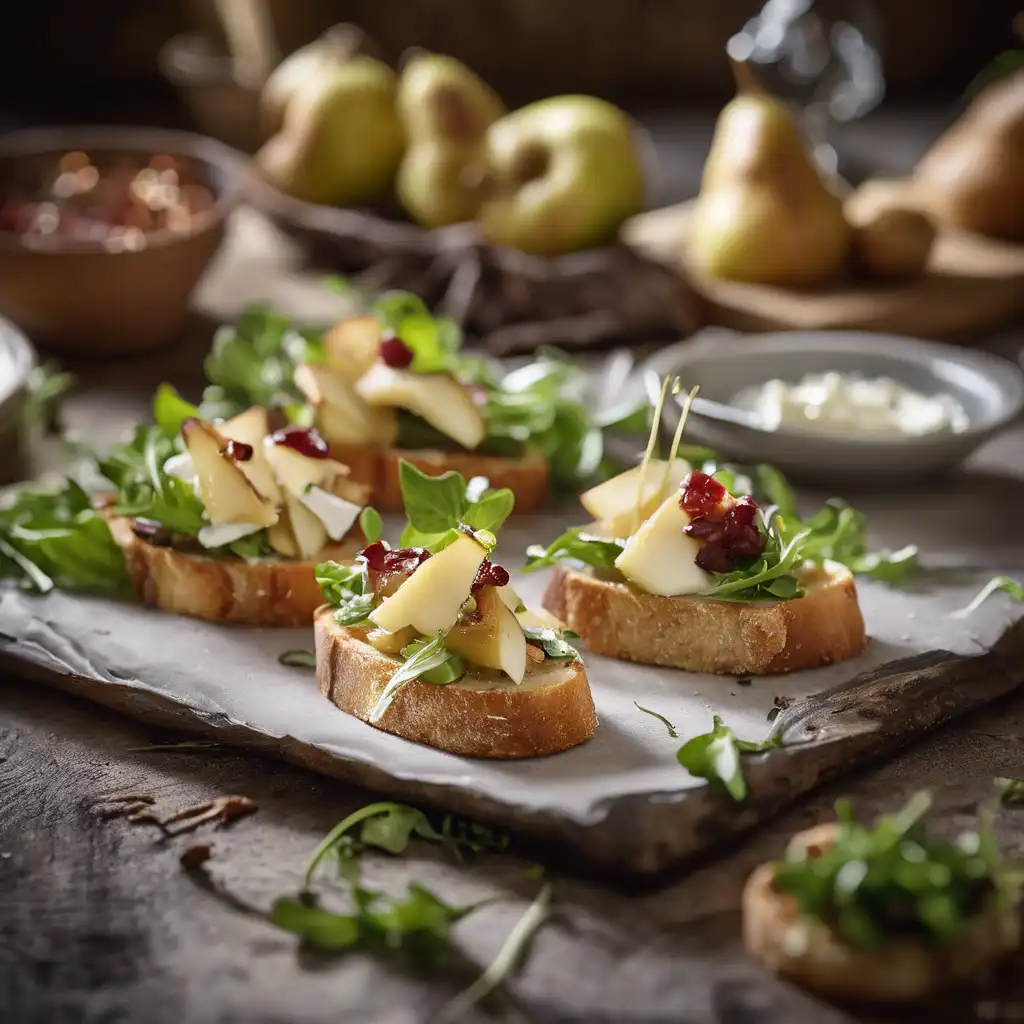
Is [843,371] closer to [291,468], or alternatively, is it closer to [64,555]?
[291,468]

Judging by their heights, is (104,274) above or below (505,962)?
above

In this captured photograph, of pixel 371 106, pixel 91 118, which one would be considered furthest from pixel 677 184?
pixel 91 118

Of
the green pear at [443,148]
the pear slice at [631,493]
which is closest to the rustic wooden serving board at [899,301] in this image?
the green pear at [443,148]

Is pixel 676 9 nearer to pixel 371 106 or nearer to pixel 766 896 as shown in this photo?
pixel 371 106

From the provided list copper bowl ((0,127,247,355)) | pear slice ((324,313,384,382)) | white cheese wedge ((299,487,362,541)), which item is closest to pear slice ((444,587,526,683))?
white cheese wedge ((299,487,362,541))

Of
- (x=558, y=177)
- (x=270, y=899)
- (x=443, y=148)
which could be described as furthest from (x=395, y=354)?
(x=443, y=148)

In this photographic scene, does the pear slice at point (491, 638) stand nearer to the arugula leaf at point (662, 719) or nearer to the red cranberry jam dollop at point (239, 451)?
the arugula leaf at point (662, 719)

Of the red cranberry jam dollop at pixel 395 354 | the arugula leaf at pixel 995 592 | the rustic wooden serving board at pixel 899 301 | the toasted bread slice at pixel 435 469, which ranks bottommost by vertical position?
the rustic wooden serving board at pixel 899 301
